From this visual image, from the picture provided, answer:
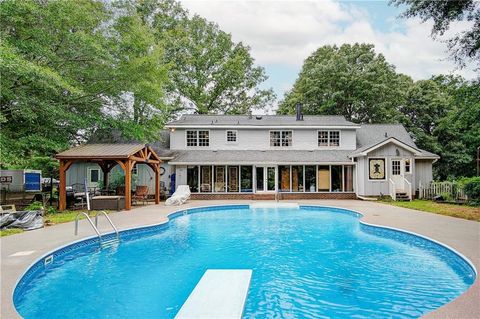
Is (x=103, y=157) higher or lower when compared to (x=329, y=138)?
lower

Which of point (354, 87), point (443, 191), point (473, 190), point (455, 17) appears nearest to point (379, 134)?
point (443, 191)

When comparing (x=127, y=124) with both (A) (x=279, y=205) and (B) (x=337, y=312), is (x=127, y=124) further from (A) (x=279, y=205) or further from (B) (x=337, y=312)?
(B) (x=337, y=312)

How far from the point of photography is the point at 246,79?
3397 centimetres

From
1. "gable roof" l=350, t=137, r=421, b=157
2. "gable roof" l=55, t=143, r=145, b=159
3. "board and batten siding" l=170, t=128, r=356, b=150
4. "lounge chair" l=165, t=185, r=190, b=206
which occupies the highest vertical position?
"board and batten siding" l=170, t=128, r=356, b=150

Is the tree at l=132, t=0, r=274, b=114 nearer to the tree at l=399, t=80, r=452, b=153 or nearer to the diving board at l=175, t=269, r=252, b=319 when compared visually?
the tree at l=399, t=80, r=452, b=153

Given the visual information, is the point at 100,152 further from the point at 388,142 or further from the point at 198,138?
the point at 388,142

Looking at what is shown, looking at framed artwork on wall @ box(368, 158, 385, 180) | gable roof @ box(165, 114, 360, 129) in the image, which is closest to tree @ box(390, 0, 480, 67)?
framed artwork on wall @ box(368, 158, 385, 180)

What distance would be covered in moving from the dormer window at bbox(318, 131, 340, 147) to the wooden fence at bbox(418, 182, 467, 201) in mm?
6261

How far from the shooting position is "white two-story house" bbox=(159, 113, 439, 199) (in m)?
19.4

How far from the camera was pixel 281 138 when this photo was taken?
22.5 metres

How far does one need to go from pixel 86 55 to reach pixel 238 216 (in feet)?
36.7

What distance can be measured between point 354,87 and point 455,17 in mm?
20629

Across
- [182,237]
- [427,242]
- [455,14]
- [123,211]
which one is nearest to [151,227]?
[182,237]

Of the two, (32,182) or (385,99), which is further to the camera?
(385,99)
